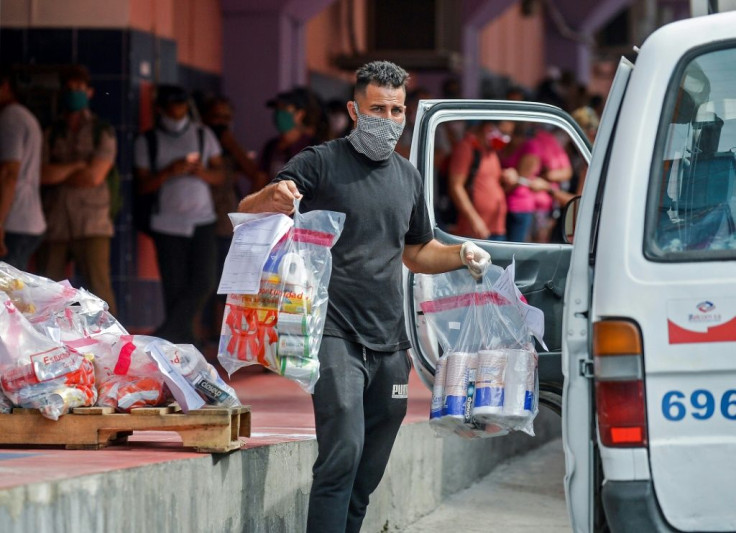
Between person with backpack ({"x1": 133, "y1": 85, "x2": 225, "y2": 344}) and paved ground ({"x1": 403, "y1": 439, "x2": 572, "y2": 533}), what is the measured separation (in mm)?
2725

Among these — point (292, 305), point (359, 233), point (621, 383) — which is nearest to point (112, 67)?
point (359, 233)

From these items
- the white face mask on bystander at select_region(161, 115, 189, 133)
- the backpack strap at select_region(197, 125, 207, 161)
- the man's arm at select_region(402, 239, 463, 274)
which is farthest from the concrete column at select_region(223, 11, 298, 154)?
the man's arm at select_region(402, 239, 463, 274)

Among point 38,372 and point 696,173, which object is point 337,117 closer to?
point 38,372

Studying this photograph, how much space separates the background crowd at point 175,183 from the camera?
984cm

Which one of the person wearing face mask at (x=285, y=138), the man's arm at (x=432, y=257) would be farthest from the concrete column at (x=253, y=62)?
the man's arm at (x=432, y=257)

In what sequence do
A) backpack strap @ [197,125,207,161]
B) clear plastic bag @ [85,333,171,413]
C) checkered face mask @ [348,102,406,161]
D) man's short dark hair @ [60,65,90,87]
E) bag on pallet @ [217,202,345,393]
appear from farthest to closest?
backpack strap @ [197,125,207,161]
man's short dark hair @ [60,65,90,87]
clear plastic bag @ [85,333,171,413]
checkered face mask @ [348,102,406,161]
bag on pallet @ [217,202,345,393]

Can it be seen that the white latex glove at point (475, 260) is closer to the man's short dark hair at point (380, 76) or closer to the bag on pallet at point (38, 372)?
the man's short dark hair at point (380, 76)

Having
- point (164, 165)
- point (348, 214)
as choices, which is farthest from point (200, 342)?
point (348, 214)

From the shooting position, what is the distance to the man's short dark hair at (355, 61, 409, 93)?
519cm

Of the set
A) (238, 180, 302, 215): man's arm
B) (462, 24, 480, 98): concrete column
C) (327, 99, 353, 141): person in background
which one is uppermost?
(462, 24, 480, 98): concrete column

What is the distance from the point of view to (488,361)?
5129mm

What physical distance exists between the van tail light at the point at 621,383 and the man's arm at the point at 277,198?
1173 millimetres

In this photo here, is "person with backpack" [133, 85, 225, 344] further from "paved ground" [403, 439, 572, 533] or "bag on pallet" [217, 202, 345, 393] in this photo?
"bag on pallet" [217, 202, 345, 393]

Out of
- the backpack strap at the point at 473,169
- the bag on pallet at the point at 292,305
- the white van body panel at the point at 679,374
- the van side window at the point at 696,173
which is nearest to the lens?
the white van body panel at the point at 679,374
